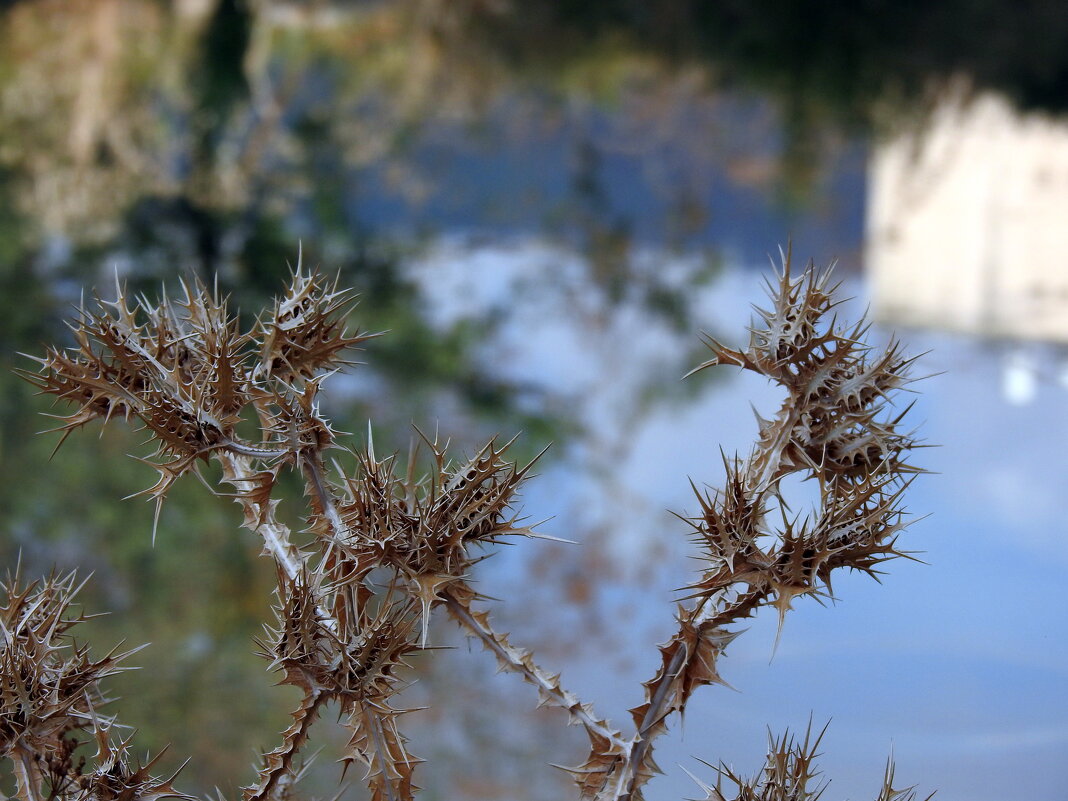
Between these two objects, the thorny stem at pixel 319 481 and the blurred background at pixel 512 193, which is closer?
the thorny stem at pixel 319 481

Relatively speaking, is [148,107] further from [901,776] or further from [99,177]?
[901,776]

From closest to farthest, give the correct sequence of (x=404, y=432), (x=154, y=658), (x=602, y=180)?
(x=154, y=658)
(x=404, y=432)
(x=602, y=180)

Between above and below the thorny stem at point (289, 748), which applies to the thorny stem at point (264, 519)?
above

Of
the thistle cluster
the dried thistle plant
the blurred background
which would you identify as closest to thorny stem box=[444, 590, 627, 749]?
the dried thistle plant

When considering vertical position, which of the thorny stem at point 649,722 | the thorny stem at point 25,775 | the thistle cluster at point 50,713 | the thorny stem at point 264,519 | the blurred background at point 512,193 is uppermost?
the blurred background at point 512,193

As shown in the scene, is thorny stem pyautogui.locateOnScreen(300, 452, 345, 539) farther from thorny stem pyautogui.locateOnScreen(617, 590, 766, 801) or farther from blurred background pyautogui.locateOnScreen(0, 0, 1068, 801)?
blurred background pyautogui.locateOnScreen(0, 0, 1068, 801)

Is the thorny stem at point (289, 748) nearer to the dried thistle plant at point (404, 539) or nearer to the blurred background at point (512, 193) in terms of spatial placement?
the dried thistle plant at point (404, 539)

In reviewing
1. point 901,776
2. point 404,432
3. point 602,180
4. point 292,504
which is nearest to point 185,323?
point 901,776

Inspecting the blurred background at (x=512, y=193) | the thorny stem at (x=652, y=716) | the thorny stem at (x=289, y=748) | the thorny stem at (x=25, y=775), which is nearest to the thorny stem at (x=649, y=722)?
the thorny stem at (x=652, y=716)
